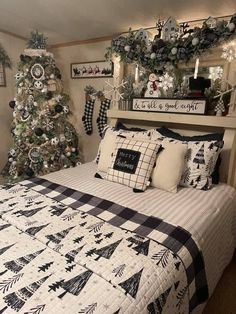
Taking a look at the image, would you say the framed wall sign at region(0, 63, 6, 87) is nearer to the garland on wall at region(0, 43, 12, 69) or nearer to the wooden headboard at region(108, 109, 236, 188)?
the garland on wall at region(0, 43, 12, 69)

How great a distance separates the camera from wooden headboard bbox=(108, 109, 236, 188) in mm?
1888

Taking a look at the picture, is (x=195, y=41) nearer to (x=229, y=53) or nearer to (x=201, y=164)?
(x=229, y=53)

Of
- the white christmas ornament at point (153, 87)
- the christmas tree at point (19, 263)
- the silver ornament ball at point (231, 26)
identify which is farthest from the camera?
the white christmas ornament at point (153, 87)

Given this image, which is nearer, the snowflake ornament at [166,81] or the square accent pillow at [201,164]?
the square accent pillow at [201,164]

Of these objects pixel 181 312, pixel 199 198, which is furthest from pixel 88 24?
pixel 181 312

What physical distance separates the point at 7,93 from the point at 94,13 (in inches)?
68.4

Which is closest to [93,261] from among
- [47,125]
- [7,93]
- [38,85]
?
[47,125]

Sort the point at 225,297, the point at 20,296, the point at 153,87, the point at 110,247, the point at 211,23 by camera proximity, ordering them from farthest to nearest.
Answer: the point at 153,87 < the point at 211,23 < the point at 225,297 < the point at 110,247 < the point at 20,296

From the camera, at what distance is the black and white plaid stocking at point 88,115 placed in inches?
118

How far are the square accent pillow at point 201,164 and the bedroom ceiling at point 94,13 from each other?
109cm

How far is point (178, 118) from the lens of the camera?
208 cm

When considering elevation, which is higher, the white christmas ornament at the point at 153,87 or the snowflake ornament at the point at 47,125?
the white christmas ornament at the point at 153,87

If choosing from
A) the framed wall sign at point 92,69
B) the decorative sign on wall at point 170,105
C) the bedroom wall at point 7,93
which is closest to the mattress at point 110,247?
the decorative sign on wall at point 170,105

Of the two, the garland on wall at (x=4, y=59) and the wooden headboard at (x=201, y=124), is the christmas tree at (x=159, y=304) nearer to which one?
the wooden headboard at (x=201, y=124)
